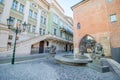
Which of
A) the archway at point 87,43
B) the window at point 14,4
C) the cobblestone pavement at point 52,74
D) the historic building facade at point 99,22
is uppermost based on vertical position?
the window at point 14,4

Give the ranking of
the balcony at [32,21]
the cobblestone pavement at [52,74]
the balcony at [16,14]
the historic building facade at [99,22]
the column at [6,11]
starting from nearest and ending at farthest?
the cobblestone pavement at [52,74]
the historic building facade at [99,22]
the column at [6,11]
the balcony at [16,14]
the balcony at [32,21]

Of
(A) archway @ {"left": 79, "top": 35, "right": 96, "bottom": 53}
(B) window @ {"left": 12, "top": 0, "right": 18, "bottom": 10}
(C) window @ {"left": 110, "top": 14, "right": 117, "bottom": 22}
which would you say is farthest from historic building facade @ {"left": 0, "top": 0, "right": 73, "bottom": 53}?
(C) window @ {"left": 110, "top": 14, "right": 117, "bottom": 22}

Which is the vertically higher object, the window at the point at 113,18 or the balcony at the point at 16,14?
the balcony at the point at 16,14

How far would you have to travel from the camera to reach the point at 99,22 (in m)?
12.8

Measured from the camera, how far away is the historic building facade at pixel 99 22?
36.7 ft

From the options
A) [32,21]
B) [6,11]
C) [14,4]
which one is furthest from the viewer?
[32,21]

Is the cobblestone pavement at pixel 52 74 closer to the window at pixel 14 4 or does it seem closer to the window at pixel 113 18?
the window at pixel 113 18

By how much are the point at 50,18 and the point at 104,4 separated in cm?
1341

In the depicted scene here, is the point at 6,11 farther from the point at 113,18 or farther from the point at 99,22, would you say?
the point at 113,18

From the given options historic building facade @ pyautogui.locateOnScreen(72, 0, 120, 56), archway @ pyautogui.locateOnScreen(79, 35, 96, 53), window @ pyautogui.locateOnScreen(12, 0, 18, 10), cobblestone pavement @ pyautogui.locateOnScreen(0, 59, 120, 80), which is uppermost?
window @ pyautogui.locateOnScreen(12, 0, 18, 10)

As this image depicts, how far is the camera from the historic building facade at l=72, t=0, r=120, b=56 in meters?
11.2

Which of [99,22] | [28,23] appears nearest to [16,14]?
[28,23]

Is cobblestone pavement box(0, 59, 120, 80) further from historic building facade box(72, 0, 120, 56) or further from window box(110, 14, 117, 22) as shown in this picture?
window box(110, 14, 117, 22)

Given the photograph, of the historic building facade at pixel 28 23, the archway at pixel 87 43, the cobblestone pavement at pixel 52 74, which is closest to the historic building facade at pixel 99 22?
the archway at pixel 87 43
